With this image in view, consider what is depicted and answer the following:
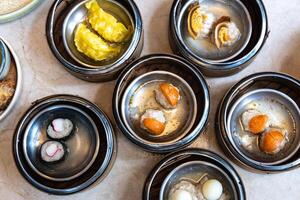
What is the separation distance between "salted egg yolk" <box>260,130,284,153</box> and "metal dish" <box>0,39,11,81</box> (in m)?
1.38

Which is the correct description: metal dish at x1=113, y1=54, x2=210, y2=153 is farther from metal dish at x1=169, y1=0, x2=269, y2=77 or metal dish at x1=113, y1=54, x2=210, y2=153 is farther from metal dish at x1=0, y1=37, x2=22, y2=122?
metal dish at x1=0, y1=37, x2=22, y2=122

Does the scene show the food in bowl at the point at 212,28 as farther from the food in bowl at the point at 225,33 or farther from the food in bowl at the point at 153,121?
the food in bowl at the point at 153,121

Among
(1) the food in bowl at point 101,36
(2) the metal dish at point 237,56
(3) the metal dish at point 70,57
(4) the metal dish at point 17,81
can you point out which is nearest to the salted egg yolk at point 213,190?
(2) the metal dish at point 237,56

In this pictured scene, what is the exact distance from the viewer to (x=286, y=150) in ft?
7.32

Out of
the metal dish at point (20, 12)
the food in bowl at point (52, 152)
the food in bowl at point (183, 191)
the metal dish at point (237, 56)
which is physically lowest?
the food in bowl at point (52, 152)

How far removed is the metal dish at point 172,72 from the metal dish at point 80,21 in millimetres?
143

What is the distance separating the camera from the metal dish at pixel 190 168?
2.08 metres

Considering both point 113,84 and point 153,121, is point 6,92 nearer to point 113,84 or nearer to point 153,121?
point 113,84

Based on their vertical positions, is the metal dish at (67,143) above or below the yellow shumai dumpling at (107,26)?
below

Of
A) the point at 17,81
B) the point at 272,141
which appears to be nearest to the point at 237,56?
the point at 272,141

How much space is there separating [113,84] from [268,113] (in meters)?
0.84

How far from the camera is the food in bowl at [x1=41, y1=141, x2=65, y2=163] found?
2.18 m

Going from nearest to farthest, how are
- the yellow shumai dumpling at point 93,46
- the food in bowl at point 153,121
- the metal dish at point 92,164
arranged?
the metal dish at point 92,164
the food in bowl at point 153,121
the yellow shumai dumpling at point 93,46

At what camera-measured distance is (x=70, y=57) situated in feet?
7.63
